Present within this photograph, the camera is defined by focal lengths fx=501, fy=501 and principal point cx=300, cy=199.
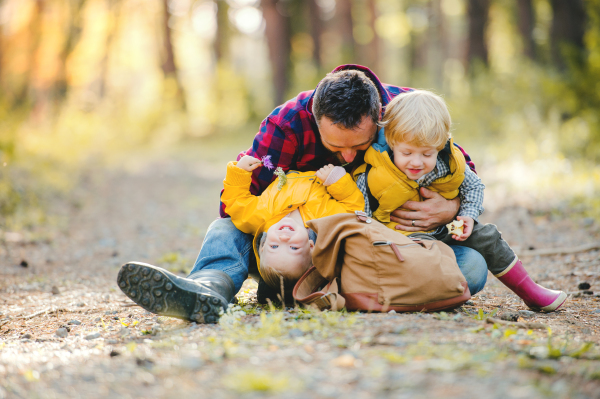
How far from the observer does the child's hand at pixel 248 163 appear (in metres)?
3.16

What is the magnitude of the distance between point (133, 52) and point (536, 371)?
91.1 ft

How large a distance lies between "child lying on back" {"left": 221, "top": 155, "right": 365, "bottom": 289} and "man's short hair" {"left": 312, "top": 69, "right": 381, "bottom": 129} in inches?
13.2

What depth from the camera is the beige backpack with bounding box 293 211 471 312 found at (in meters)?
2.69

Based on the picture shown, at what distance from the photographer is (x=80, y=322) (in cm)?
301

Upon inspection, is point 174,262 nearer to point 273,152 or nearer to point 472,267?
point 273,152

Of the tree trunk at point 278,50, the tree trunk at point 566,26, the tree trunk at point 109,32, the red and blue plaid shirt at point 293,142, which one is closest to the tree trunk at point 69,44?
the tree trunk at point 109,32

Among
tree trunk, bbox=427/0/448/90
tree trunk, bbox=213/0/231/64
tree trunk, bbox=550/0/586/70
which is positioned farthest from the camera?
tree trunk, bbox=427/0/448/90

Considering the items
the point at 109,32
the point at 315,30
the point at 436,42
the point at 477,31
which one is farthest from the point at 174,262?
the point at 436,42

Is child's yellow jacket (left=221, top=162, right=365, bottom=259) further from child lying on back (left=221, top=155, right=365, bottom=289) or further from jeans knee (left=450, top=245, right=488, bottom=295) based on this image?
jeans knee (left=450, top=245, right=488, bottom=295)

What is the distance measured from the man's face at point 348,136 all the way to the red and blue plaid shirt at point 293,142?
0.24 meters

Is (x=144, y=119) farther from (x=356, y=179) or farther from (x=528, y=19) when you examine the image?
(x=356, y=179)

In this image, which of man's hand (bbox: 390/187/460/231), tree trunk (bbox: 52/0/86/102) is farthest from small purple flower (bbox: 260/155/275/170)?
tree trunk (bbox: 52/0/86/102)

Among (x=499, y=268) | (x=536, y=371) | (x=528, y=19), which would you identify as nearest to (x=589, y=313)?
(x=499, y=268)

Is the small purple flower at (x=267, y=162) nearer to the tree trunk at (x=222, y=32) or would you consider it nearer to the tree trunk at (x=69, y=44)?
the tree trunk at (x=69, y=44)
